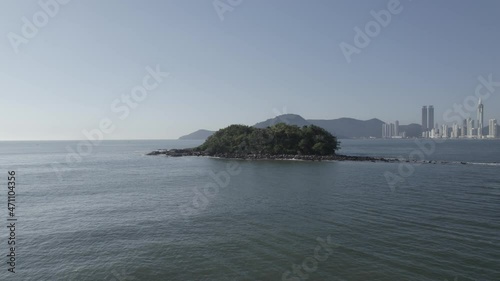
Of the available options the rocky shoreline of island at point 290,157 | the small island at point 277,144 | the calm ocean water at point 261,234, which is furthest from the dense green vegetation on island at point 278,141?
the calm ocean water at point 261,234

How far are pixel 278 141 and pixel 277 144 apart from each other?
1147mm

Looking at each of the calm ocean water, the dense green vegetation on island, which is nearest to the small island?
the dense green vegetation on island

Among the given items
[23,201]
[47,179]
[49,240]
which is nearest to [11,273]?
[49,240]

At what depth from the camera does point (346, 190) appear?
115 feet

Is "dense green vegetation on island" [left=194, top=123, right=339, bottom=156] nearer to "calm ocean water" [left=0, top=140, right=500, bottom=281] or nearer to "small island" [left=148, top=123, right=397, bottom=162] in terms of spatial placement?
"small island" [left=148, top=123, right=397, bottom=162]

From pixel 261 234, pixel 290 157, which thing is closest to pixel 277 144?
pixel 290 157

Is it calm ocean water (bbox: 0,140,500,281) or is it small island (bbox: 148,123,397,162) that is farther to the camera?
small island (bbox: 148,123,397,162)

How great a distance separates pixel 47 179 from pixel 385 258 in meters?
51.7

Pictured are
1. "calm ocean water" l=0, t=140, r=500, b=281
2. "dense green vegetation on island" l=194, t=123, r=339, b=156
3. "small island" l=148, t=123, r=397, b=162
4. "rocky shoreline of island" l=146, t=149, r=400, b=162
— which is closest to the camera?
"calm ocean water" l=0, t=140, r=500, b=281

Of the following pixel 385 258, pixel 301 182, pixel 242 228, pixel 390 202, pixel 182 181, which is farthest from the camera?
pixel 182 181

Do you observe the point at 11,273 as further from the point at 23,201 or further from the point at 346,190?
the point at 346,190

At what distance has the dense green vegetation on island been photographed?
278 feet

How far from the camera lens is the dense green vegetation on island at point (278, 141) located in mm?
84650

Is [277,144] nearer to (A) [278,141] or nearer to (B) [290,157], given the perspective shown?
(A) [278,141]
